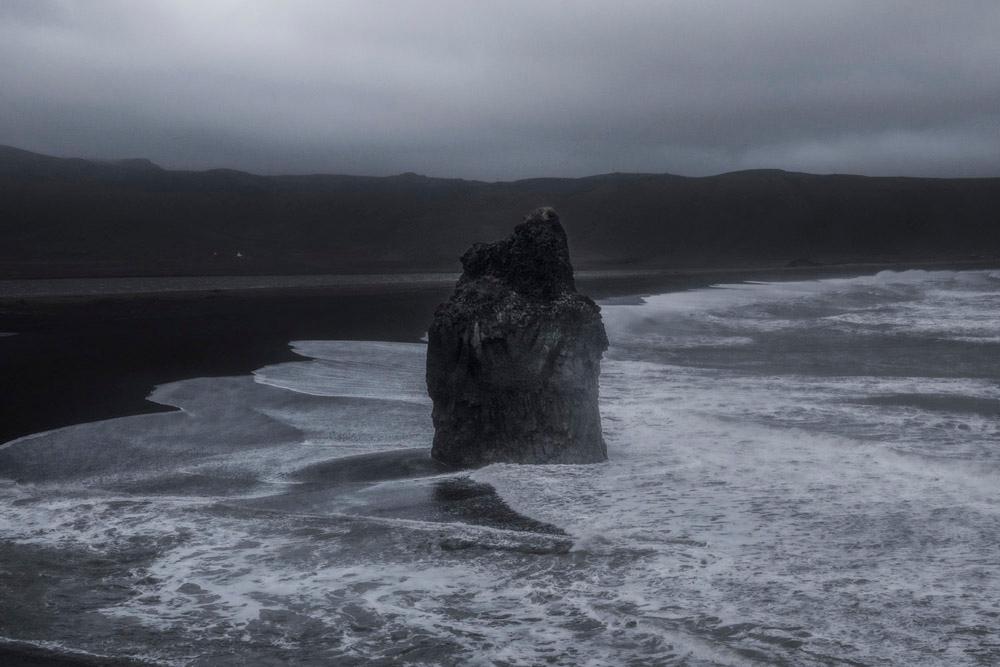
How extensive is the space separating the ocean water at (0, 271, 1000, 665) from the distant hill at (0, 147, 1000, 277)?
1650 inches

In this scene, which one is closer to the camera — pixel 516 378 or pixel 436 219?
pixel 516 378

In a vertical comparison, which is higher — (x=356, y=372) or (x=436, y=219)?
(x=436, y=219)

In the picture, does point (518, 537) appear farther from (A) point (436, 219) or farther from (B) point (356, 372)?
(A) point (436, 219)

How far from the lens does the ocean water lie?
5094 millimetres

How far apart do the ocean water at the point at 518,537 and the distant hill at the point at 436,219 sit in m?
41.9

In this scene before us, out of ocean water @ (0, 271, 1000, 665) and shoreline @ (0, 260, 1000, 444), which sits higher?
shoreline @ (0, 260, 1000, 444)

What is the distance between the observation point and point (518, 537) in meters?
6.71

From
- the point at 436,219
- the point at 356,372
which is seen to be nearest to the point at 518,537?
the point at 356,372

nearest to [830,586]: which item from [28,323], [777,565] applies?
[777,565]

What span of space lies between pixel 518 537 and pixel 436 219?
88.8m

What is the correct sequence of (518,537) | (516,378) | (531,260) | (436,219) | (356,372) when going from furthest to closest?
(436,219)
(356,372)
(531,260)
(516,378)
(518,537)

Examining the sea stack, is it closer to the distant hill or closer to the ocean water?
the ocean water

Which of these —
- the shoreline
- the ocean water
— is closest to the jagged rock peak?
the ocean water

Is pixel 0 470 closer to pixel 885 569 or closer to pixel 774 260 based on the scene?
pixel 885 569
